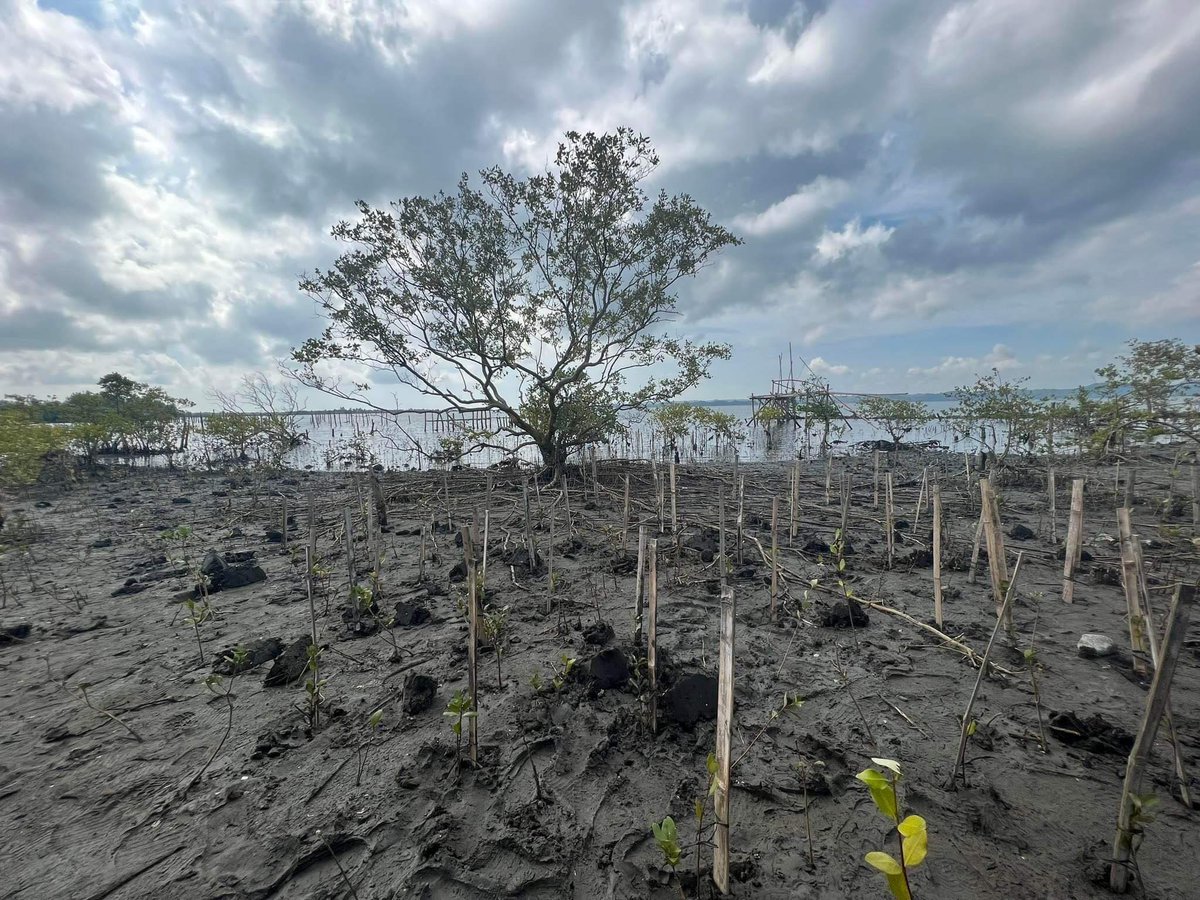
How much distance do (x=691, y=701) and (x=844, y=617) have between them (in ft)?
7.14

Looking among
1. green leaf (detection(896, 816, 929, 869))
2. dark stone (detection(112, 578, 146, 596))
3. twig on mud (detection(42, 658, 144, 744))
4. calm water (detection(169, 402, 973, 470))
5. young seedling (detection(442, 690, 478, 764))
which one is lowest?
twig on mud (detection(42, 658, 144, 744))

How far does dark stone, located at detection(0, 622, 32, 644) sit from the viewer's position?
490 centimetres

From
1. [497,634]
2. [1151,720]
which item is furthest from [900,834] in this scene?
[497,634]

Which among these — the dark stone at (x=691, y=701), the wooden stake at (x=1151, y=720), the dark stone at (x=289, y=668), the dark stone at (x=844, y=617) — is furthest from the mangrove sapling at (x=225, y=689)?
the dark stone at (x=844, y=617)

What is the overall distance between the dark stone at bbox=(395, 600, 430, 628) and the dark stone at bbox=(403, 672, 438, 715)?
1388 mm

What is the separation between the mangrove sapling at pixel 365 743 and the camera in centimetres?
282

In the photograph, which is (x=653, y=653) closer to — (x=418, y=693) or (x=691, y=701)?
(x=691, y=701)

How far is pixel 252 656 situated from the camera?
4.19m

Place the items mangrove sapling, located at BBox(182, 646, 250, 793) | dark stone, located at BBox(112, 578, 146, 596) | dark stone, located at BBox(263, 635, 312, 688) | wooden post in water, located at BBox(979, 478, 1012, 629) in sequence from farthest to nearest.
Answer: dark stone, located at BBox(112, 578, 146, 596)
wooden post in water, located at BBox(979, 478, 1012, 629)
dark stone, located at BBox(263, 635, 312, 688)
mangrove sapling, located at BBox(182, 646, 250, 793)

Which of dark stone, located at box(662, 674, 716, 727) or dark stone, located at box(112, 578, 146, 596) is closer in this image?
dark stone, located at box(662, 674, 716, 727)

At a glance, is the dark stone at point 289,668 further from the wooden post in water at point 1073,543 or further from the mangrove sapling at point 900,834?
the wooden post in water at point 1073,543

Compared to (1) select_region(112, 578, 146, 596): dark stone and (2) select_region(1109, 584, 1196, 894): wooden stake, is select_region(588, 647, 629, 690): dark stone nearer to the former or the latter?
(2) select_region(1109, 584, 1196, 894): wooden stake

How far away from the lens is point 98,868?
7.66 ft

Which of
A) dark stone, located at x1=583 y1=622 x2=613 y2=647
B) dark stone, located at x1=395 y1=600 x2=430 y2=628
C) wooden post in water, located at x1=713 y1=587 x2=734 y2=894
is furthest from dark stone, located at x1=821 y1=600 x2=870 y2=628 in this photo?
dark stone, located at x1=395 y1=600 x2=430 y2=628
